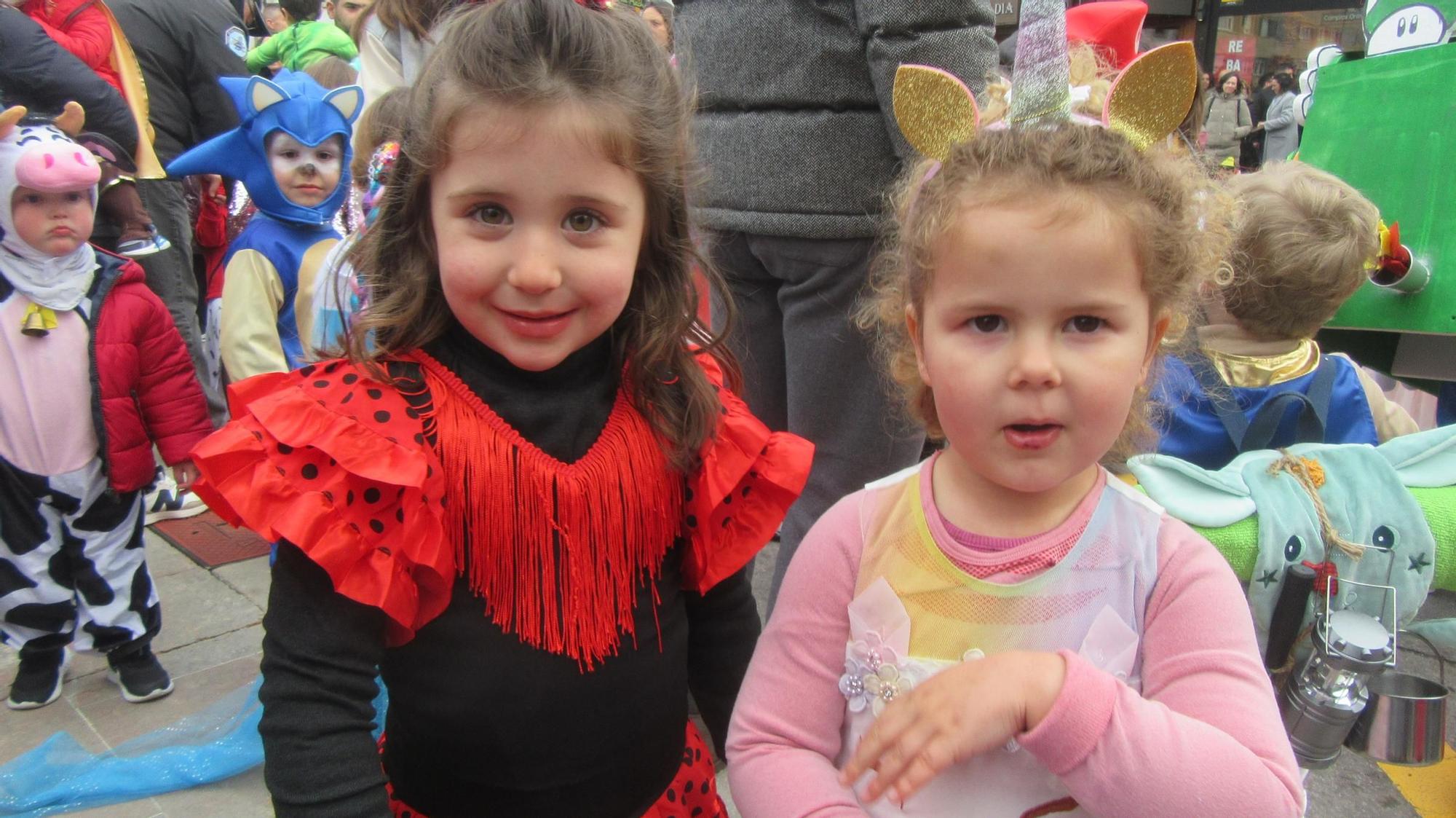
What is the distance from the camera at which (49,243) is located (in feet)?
8.77

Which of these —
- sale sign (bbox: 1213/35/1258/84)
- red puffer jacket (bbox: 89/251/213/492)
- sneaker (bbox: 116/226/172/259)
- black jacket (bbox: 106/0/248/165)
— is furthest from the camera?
sale sign (bbox: 1213/35/1258/84)

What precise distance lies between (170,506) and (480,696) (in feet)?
12.3

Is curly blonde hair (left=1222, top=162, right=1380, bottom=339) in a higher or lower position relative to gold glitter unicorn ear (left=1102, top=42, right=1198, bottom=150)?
lower

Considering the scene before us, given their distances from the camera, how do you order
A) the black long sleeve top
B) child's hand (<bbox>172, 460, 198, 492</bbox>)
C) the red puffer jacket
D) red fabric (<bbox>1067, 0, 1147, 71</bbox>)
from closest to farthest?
the black long sleeve top → red fabric (<bbox>1067, 0, 1147, 71</bbox>) → the red puffer jacket → child's hand (<bbox>172, 460, 198, 492</bbox>)

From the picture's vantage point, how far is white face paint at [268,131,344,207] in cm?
312

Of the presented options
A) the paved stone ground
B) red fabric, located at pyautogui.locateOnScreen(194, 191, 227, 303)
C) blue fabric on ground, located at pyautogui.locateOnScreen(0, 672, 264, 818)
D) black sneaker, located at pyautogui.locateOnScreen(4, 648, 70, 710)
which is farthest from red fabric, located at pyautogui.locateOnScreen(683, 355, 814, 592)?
red fabric, located at pyautogui.locateOnScreen(194, 191, 227, 303)

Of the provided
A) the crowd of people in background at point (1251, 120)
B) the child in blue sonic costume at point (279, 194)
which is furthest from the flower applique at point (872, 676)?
the crowd of people in background at point (1251, 120)

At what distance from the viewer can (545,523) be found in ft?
4.30

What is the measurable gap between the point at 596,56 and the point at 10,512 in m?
2.40

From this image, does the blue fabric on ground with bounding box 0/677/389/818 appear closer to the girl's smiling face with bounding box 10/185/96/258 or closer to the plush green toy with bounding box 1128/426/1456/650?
the girl's smiling face with bounding box 10/185/96/258

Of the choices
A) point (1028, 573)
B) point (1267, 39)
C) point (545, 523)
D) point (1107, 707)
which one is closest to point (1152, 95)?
→ point (1028, 573)

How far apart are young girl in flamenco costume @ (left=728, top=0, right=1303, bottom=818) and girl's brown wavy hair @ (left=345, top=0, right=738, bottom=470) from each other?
33 cm


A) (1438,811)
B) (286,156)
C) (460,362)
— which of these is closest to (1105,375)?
(460,362)

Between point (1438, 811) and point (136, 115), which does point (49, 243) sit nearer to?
point (136, 115)
